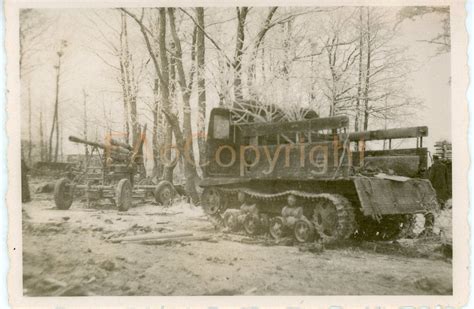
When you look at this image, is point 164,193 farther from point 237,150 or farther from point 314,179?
point 314,179

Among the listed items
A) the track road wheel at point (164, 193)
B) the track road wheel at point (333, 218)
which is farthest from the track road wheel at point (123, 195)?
the track road wheel at point (333, 218)

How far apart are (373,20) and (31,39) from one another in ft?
12.4

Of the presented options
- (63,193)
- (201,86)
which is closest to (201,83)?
(201,86)

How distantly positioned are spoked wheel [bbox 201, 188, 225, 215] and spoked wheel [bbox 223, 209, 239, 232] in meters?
0.20

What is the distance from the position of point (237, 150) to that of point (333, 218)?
4.69ft

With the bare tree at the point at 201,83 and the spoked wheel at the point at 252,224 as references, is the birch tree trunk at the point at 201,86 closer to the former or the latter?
the bare tree at the point at 201,83

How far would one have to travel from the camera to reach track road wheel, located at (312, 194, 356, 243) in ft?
18.1

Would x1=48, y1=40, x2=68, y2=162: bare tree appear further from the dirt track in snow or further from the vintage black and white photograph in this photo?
the dirt track in snow

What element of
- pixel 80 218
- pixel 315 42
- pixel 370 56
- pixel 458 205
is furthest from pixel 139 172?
pixel 458 205

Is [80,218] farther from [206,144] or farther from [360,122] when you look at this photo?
[360,122]

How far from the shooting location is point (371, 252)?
18.8 feet

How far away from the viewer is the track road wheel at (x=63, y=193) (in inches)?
232

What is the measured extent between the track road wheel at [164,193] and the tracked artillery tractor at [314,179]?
444mm

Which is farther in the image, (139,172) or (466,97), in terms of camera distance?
(139,172)
